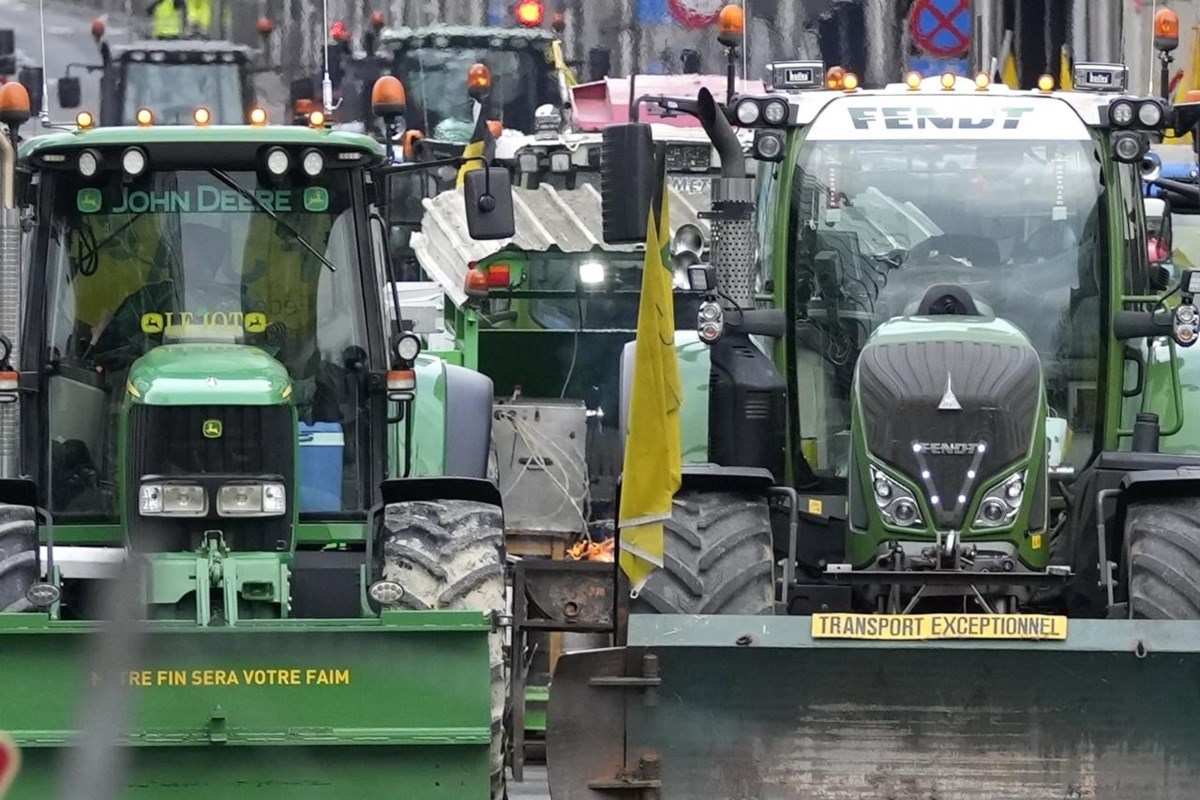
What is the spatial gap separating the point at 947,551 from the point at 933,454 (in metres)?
0.32

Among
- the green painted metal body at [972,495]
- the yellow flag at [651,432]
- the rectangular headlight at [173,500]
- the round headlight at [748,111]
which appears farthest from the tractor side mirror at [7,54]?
the green painted metal body at [972,495]

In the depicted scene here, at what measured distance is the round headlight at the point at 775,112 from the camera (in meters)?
9.38

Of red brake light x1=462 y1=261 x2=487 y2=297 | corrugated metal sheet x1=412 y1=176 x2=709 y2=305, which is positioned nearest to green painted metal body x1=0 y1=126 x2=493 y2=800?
red brake light x1=462 y1=261 x2=487 y2=297

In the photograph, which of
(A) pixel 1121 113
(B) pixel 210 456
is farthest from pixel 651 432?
(A) pixel 1121 113

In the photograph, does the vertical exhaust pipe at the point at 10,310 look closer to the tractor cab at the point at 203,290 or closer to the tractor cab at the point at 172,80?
the tractor cab at the point at 203,290

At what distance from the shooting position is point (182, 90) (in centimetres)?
2448

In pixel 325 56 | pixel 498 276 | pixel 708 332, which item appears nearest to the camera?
pixel 708 332

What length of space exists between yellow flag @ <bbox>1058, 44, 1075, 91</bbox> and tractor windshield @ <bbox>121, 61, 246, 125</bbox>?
7577mm

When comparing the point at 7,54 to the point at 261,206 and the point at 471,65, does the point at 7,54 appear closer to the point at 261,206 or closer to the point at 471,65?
the point at 471,65

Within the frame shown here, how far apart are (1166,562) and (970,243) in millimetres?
1529

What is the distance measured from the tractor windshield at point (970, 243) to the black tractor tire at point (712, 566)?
36.5 inches

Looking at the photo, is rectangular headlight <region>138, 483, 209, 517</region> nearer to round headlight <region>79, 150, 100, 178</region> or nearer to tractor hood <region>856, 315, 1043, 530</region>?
round headlight <region>79, 150, 100, 178</region>

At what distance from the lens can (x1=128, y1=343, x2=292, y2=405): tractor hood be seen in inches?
340

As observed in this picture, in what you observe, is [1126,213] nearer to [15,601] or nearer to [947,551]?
[947,551]
